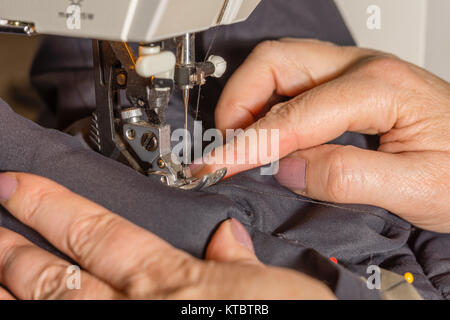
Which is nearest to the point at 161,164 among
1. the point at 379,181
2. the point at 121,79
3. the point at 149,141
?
the point at 149,141

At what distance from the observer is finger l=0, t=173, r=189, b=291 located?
22.0 inches

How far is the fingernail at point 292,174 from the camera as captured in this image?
896mm

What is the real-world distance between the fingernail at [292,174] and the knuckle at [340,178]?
0.20 feet

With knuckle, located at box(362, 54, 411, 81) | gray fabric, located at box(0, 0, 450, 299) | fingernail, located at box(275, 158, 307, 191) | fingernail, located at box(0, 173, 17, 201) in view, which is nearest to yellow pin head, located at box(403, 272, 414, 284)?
gray fabric, located at box(0, 0, 450, 299)

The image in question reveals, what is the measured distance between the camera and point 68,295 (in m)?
0.57

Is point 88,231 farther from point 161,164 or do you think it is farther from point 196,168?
point 196,168

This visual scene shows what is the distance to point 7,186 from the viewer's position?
637 mm

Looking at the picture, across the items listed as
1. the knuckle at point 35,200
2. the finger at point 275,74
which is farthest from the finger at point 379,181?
the knuckle at point 35,200

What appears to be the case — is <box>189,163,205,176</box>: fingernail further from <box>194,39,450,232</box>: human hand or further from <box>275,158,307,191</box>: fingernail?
<box>275,158,307,191</box>: fingernail

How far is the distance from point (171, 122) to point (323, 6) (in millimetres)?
596

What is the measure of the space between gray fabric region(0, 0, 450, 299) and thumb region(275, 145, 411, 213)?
24mm

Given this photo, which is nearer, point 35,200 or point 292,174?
point 35,200

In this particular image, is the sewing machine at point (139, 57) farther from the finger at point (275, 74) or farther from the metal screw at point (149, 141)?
the finger at point (275, 74)

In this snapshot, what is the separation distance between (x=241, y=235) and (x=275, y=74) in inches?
20.5
